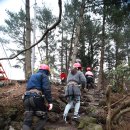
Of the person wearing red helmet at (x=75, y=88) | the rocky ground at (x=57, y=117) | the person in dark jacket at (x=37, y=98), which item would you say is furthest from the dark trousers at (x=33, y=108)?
the person wearing red helmet at (x=75, y=88)

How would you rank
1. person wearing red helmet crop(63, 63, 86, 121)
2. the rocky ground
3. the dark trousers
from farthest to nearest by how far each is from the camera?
person wearing red helmet crop(63, 63, 86, 121) → the rocky ground → the dark trousers

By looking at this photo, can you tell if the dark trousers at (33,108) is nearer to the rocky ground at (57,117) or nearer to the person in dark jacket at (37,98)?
the person in dark jacket at (37,98)

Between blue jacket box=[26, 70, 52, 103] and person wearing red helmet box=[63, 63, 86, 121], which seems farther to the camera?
person wearing red helmet box=[63, 63, 86, 121]

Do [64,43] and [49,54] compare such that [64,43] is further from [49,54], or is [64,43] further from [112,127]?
[112,127]

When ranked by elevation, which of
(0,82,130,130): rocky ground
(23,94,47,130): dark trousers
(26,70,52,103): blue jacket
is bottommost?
(0,82,130,130): rocky ground

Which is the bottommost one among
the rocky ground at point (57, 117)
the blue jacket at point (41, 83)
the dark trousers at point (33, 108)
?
→ the rocky ground at point (57, 117)

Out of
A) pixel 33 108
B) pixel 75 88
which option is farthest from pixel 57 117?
pixel 33 108

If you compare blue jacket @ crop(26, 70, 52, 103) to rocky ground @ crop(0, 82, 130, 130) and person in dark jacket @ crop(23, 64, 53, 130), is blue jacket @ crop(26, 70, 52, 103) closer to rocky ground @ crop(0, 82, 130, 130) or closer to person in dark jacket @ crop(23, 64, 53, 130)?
person in dark jacket @ crop(23, 64, 53, 130)

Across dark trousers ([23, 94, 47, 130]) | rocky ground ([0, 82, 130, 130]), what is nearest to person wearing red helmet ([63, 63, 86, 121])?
rocky ground ([0, 82, 130, 130])

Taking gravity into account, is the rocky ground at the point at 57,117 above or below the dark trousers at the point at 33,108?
below

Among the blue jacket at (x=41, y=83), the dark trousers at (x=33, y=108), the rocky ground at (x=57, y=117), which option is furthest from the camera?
the rocky ground at (x=57, y=117)

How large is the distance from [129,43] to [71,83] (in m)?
34.1

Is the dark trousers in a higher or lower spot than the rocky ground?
higher

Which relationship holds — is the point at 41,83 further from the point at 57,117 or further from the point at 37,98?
the point at 57,117
